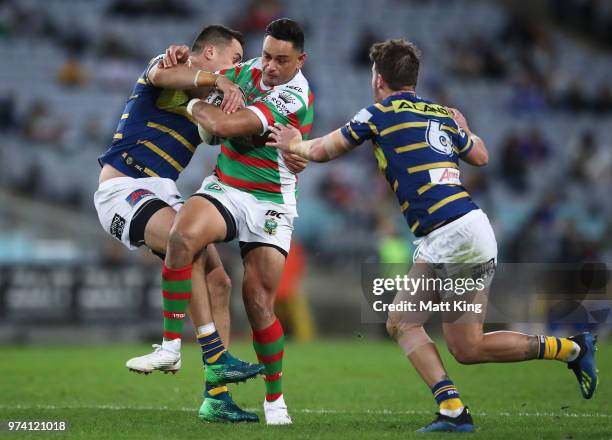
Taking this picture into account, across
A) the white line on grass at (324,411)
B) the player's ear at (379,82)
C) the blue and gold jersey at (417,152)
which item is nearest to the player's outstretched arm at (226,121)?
the blue and gold jersey at (417,152)

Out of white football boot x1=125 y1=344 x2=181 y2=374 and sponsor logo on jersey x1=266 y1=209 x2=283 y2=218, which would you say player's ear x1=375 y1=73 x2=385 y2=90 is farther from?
white football boot x1=125 y1=344 x2=181 y2=374

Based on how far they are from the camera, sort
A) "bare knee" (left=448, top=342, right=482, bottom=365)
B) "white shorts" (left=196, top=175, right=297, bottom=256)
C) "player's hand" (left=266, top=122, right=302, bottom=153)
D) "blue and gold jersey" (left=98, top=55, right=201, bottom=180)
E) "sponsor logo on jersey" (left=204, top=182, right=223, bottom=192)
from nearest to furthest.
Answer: "bare knee" (left=448, top=342, right=482, bottom=365)
"player's hand" (left=266, top=122, right=302, bottom=153)
"white shorts" (left=196, top=175, right=297, bottom=256)
"sponsor logo on jersey" (left=204, top=182, right=223, bottom=192)
"blue and gold jersey" (left=98, top=55, right=201, bottom=180)

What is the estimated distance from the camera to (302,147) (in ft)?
22.3

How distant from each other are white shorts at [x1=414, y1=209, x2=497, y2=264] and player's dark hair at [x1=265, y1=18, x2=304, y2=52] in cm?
173

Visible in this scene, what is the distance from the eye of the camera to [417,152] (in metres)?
6.55

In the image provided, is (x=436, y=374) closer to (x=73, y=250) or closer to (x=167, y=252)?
(x=167, y=252)

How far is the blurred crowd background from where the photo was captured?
1766 centimetres

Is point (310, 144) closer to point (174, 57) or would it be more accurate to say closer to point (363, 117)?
point (363, 117)

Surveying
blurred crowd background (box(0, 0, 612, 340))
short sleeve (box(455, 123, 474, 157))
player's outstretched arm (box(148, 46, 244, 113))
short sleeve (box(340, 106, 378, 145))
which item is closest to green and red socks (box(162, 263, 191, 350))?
player's outstretched arm (box(148, 46, 244, 113))

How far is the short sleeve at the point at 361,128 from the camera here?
21.6ft

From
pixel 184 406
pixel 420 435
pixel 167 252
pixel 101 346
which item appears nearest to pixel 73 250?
pixel 101 346

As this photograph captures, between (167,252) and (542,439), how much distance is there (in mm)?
2717

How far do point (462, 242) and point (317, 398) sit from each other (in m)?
2.89

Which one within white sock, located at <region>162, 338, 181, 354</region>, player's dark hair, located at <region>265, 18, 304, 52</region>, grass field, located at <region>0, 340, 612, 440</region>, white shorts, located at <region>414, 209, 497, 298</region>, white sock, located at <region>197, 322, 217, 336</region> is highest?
player's dark hair, located at <region>265, 18, 304, 52</region>
